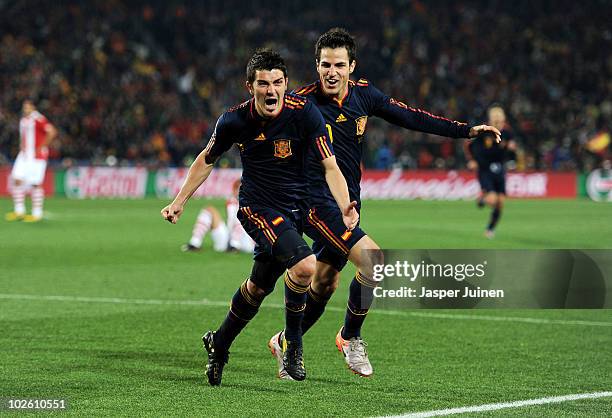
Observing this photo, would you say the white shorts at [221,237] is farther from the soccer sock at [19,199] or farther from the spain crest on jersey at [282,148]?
the spain crest on jersey at [282,148]

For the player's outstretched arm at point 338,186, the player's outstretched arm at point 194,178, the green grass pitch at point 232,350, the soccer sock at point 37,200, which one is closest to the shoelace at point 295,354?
the green grass pitch at point 232,350

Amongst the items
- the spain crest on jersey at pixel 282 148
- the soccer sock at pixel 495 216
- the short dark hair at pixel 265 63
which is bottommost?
the soccer sock at pixel 495 216

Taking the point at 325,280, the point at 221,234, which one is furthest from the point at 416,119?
the point at 221,234

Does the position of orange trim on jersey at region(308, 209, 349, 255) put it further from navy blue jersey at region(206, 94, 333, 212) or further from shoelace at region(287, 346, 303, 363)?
shoelace at region(287, 346, 303, 363)

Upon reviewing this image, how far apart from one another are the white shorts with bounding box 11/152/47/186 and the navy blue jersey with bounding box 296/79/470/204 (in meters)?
15.8

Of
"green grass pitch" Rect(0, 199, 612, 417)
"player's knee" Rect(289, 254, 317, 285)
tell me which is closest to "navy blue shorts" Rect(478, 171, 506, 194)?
"green grass pitch" Rect(0, 199, 612, 417)

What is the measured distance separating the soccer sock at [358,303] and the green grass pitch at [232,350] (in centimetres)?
27

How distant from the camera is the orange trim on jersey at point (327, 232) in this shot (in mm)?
7172

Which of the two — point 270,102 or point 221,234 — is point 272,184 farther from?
point 221,234

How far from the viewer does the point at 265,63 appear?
21.6ft

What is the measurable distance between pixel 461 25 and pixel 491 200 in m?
21.5

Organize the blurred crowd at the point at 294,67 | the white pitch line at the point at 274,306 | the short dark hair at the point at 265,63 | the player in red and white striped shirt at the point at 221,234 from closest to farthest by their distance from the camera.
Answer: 1. the short dark hair at the point at 265,63
2. the white pitch line at the point at 274,306
3. the player in red and white striped shirt at the point at 221,234
4. the blurred crowd at the point at 294,67

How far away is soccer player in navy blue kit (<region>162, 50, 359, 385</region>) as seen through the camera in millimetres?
6652

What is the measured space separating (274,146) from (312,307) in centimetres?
140
